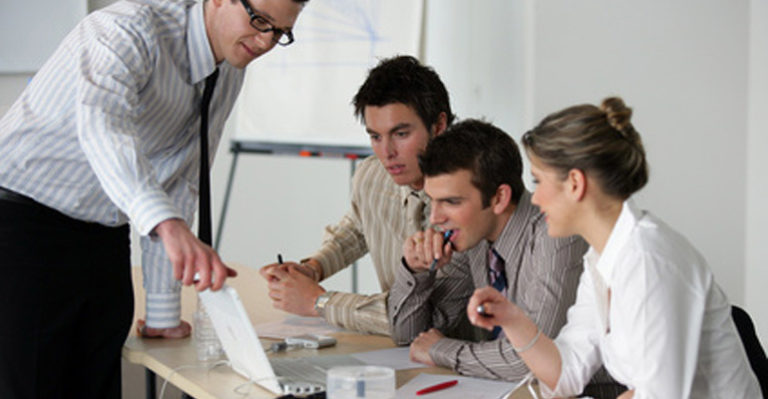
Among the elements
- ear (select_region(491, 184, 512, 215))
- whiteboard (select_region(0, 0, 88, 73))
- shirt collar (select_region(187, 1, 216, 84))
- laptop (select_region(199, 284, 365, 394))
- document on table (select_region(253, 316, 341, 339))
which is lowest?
document on table (select_region(253, 316, 341, 339))

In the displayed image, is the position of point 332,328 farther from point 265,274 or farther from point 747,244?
point 747,244

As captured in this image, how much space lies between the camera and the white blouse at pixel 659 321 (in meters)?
1.24

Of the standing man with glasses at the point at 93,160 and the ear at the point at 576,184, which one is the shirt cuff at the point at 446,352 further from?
the standing man with glasses at the point at 93,160

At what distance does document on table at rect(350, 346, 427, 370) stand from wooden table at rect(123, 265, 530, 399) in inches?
1.3

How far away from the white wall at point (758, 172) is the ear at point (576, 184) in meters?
2.30

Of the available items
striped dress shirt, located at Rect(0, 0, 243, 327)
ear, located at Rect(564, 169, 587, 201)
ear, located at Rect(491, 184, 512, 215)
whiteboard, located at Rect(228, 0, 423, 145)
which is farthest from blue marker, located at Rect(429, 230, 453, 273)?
whiteboard, located at Rect(228, 0, 423, 145)

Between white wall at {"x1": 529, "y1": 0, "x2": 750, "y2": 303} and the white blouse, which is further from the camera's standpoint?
white wall at {"x1": 529, "y1": 0, "x2": 750, "y2": 303}

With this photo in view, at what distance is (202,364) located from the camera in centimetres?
166

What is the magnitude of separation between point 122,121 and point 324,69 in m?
2.44

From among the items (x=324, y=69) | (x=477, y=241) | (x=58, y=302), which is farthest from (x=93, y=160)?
(x=324, y=69)

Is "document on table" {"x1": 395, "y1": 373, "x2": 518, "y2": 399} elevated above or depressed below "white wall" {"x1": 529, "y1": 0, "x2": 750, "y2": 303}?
below

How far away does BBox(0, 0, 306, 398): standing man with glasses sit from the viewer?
148cm

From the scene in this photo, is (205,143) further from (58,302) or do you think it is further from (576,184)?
(576,184)

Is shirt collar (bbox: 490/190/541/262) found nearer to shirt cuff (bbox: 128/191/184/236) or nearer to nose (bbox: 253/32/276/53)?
nose (bbox: 253/32/276/53)
